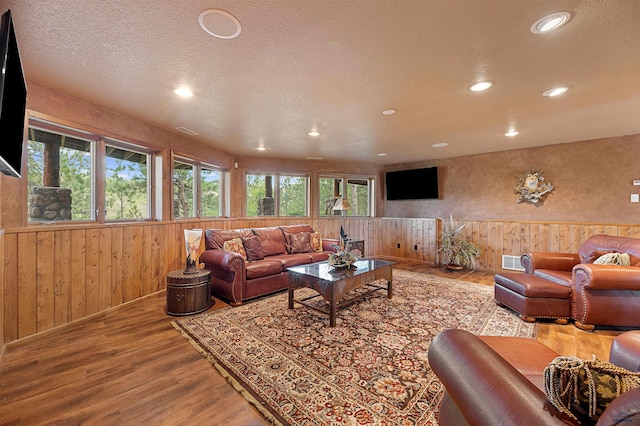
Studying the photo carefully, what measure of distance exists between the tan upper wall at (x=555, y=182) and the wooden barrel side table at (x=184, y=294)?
5177 millimetres

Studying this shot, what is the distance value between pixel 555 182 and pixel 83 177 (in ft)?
23.0

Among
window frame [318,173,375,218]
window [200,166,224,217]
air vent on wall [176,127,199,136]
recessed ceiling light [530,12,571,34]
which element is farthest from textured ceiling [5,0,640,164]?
window frame [318,173,375,218]

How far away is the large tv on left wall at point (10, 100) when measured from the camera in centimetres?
119

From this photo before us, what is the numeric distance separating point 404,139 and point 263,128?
2279 millimetres

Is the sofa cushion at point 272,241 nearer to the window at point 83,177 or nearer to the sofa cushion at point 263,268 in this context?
the sofa cushion at point 263,268

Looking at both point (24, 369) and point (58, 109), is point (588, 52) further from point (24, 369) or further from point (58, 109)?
point (24, 369)

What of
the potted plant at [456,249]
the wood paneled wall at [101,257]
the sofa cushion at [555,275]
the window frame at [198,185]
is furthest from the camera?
the potted plant at [456,249]

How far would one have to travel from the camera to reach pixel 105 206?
3.18 m

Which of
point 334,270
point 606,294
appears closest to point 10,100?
point 334,270

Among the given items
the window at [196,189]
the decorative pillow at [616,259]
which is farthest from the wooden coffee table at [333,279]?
the window at [196,189]

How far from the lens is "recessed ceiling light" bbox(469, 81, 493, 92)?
2393mm

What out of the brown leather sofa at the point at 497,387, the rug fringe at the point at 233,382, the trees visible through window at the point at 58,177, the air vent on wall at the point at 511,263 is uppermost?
the trees visible through window at the point at 58,177

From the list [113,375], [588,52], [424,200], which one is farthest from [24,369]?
[424,200]

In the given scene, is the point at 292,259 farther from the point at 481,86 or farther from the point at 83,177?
the point at 481,86
